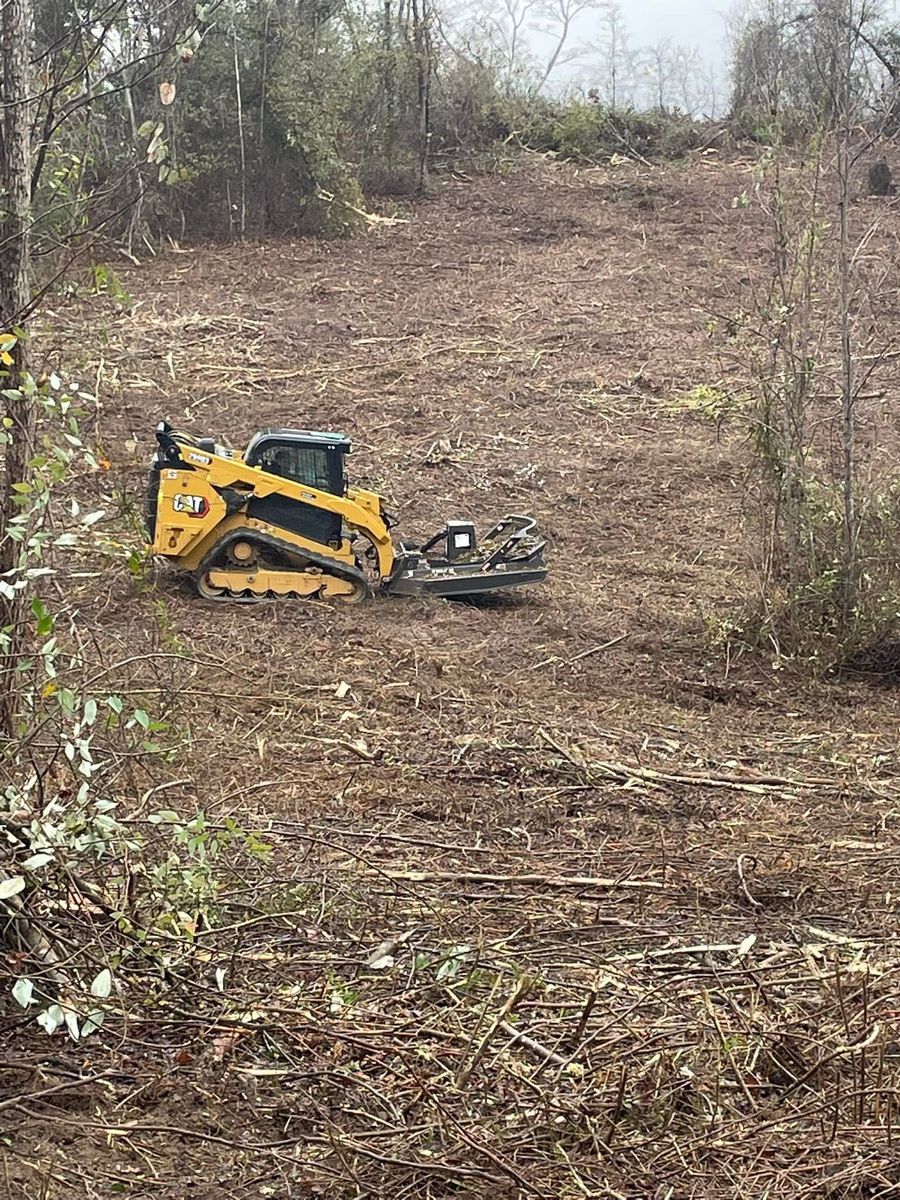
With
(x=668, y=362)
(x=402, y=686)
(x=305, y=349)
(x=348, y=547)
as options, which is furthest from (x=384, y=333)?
(x=402, y=686)

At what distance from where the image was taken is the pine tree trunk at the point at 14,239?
3785mm

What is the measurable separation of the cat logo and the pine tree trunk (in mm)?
4115

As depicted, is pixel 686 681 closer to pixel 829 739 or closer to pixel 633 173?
pixel 829 739

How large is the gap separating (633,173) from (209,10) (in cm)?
1820

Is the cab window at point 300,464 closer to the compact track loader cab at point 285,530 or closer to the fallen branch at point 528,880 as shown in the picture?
the compact track loader cab at point 285,530

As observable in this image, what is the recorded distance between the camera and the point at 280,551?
27.7 feet

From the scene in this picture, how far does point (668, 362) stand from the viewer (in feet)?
47.4

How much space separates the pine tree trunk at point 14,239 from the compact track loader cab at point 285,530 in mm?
4012

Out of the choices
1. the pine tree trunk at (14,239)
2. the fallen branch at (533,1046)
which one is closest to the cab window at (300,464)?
the pine tree trunk at (14,239)

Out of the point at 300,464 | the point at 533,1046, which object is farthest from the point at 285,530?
the point at 533,1046

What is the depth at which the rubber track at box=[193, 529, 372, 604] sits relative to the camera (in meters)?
8.22

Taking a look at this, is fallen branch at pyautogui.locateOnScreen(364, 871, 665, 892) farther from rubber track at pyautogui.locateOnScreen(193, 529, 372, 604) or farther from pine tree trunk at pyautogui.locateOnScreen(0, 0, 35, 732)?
rubber track at pyautogui.locateOnScreen(193, 529, 372, 604)

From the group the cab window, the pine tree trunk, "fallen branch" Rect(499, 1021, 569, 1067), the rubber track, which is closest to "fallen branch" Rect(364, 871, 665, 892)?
"fallen branch" Rect(499, 1021, 569, 1067)

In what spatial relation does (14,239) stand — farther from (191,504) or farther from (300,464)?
(300,464)
